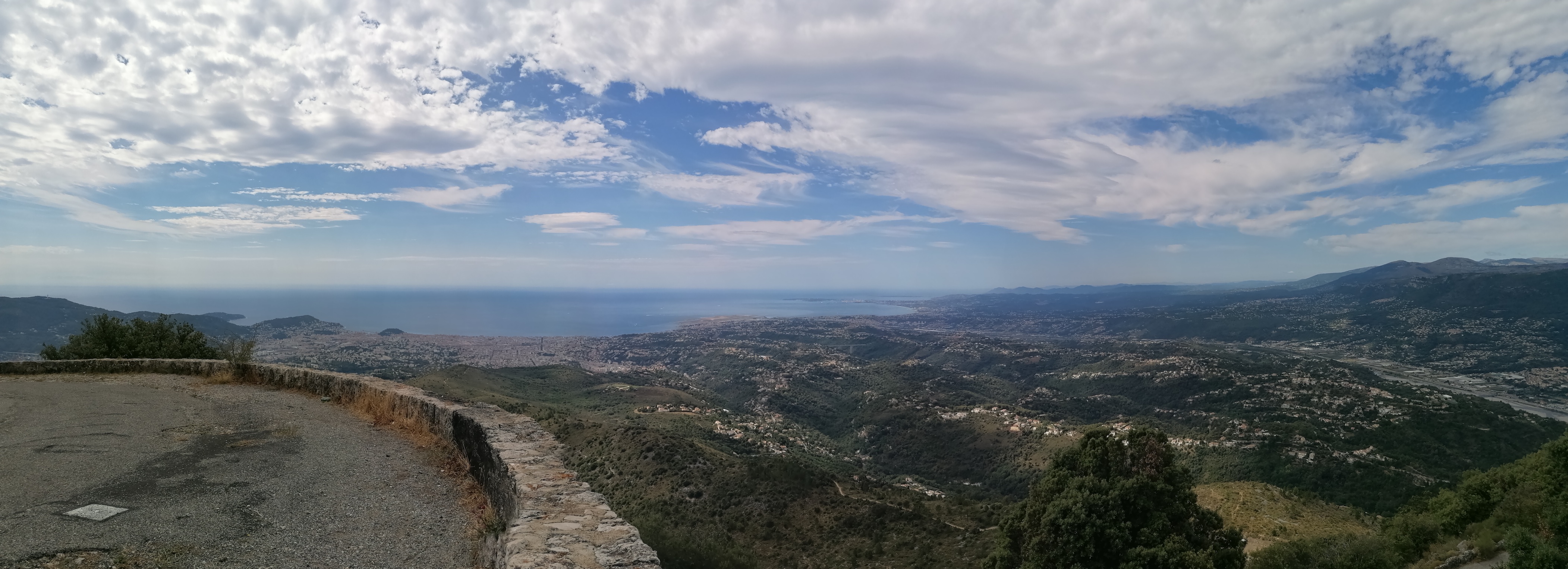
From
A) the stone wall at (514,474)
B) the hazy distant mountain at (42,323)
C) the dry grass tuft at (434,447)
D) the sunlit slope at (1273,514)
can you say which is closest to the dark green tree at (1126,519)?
the sunlit slope at (1273,514)

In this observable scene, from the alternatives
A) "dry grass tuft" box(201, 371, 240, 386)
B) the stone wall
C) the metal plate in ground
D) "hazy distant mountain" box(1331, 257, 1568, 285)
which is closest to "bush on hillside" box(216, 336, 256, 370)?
the stone wall

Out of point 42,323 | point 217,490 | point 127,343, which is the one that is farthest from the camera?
point 42,323

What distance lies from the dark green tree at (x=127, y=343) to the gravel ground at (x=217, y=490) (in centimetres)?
949

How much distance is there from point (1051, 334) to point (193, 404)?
167 m

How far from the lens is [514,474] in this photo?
5.75 metres

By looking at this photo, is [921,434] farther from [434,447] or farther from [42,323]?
[42,323]

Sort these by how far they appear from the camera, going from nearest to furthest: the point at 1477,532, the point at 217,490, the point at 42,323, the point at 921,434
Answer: the point at 217,490 < the point at 1477,532 < the point at 921,434 < the point at 42,323

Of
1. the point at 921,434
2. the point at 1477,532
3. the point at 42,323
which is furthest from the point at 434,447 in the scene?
the point at 42,323

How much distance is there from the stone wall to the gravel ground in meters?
0.43

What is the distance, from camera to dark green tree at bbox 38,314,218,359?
16484 mm

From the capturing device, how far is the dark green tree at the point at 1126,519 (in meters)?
12.3

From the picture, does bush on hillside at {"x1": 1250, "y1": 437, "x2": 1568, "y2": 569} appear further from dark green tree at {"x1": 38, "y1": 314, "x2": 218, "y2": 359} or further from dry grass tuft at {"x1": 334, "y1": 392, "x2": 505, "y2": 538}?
dark green tree at {"x1": 38, "y1": 314, "x2": 218, "y2": 359}

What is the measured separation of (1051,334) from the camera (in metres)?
155

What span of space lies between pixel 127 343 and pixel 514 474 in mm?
19437
